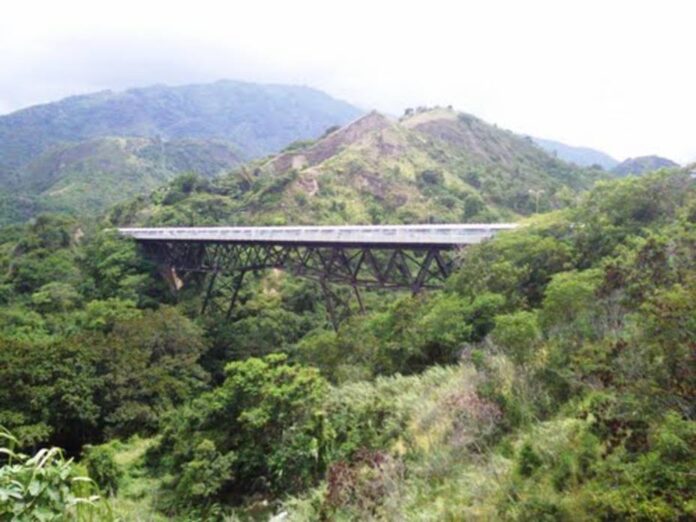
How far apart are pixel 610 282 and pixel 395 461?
616 centimetres

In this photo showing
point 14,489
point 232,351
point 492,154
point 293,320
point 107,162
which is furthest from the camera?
point 107,162

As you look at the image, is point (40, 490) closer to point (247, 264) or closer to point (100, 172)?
point (247, 264)

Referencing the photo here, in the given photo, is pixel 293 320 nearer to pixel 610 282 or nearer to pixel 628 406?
pixel 610 282

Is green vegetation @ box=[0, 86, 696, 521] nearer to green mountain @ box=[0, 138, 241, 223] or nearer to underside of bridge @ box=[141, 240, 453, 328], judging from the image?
underside of bridge @ box=[141, 240, 453, 328]

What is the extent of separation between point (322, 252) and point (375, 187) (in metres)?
32.8

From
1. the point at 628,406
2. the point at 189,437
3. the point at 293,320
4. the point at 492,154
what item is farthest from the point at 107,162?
the point at 628,406

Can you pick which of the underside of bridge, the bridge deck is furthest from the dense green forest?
the underside of bridge

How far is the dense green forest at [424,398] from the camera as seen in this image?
5.93 metres

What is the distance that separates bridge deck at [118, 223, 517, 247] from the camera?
21875 millimetres

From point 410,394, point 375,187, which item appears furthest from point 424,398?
point 375,187

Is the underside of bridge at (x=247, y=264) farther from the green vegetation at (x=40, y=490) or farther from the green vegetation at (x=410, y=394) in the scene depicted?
the green vegetation at (x=40, y=490)

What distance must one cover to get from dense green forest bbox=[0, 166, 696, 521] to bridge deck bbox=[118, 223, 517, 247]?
4.81 feet

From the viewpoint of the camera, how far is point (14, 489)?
1.72 m

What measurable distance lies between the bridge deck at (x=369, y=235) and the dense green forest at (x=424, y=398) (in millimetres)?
1466
